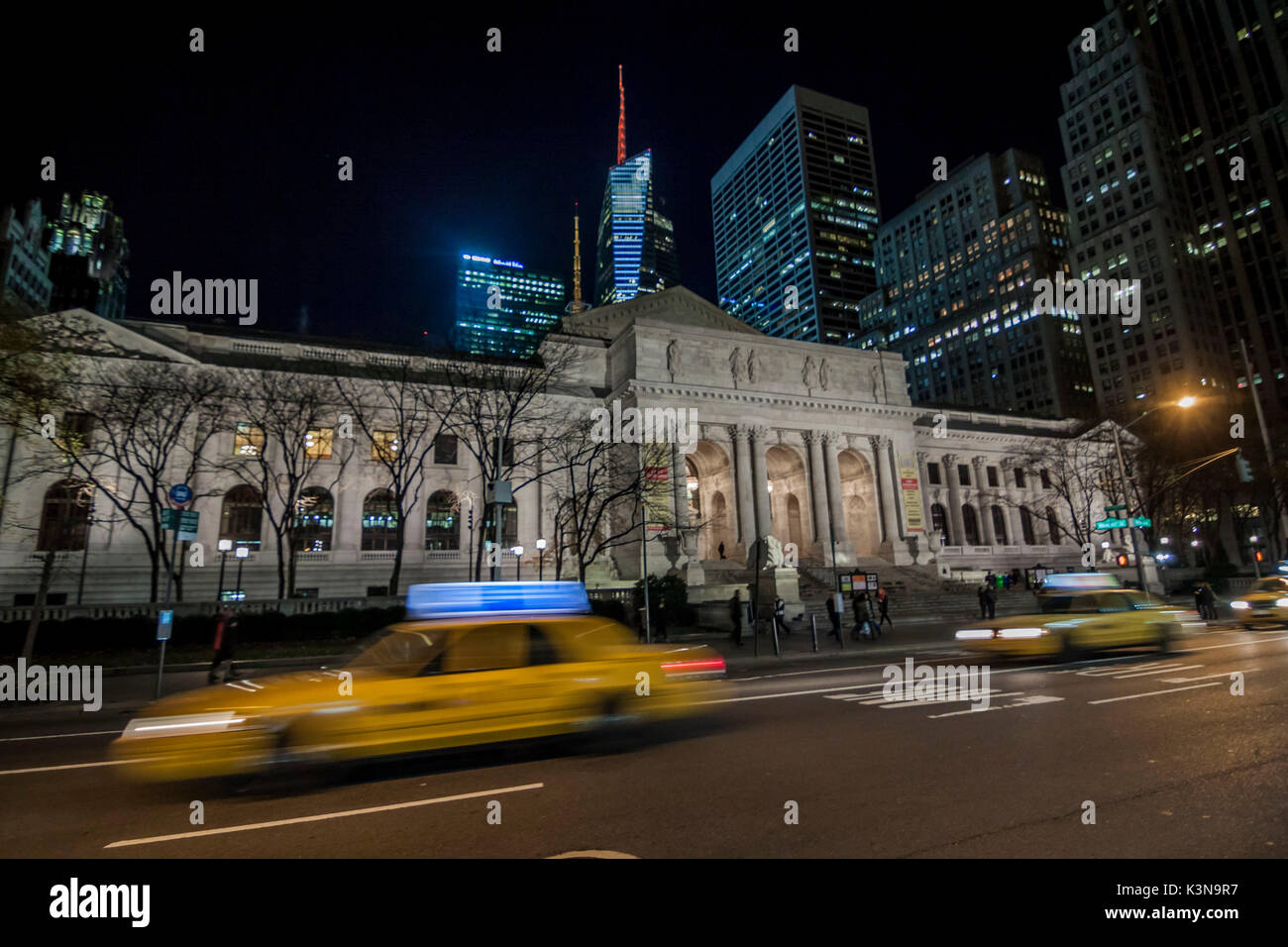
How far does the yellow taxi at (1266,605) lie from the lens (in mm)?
20516

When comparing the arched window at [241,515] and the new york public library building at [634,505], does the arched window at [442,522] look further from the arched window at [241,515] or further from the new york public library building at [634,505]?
the arched window at [241,515]

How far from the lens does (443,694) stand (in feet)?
21.6

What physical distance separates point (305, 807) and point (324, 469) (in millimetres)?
36681

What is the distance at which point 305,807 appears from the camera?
18.3 ft

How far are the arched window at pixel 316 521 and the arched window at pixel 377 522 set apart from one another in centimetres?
196

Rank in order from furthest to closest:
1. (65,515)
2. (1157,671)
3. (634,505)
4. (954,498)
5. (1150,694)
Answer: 1. (954,498)
2. (634,505)
3. (65,515)
4. (1157,671)
5. (1150,694)

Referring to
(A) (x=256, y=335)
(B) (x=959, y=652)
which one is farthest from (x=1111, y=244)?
(A) (x=256, y=335)

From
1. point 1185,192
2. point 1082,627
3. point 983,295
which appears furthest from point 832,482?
point 1185,192

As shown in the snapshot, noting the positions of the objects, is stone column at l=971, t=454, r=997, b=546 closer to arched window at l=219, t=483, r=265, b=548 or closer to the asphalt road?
the asphalt road

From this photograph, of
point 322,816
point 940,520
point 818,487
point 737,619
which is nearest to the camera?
point 322,816

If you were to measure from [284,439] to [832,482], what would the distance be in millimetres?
35017
